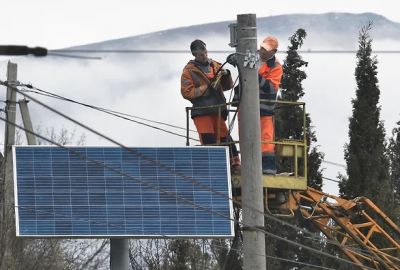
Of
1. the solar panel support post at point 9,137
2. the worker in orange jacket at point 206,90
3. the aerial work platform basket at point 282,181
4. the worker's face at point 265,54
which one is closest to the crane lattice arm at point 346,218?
the aerial work platform basket at point 282,181

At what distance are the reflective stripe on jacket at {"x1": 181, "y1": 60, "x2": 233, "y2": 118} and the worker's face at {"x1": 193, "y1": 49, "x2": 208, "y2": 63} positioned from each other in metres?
0.10

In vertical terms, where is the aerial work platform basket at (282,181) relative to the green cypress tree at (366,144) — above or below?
below

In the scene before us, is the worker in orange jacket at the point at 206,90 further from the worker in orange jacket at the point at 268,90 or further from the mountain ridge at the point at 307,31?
the mountain ridge at the point at 307,31

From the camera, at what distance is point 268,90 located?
1057 inches

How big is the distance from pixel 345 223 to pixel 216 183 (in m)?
Result: 3.68

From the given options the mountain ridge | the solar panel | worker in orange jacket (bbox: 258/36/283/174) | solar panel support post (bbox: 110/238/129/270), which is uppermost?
the mountain ridge

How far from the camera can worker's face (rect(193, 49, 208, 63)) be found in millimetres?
26828

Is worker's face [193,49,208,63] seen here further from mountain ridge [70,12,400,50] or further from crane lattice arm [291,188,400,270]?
mountain ridge [70,12,400,50]

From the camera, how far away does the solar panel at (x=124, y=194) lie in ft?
88.4

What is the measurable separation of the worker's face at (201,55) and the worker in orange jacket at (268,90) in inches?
34.1

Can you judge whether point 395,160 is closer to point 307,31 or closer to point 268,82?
point 268,82

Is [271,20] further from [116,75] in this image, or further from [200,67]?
[200,67]

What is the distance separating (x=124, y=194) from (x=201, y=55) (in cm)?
250

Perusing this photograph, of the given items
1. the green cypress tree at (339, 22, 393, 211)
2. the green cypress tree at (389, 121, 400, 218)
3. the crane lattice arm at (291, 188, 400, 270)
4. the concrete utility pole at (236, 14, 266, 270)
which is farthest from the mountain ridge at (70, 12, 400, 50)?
the concrete utility pole at (236, 14, 266, 270)
